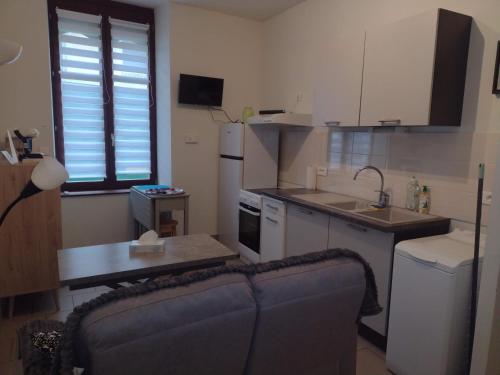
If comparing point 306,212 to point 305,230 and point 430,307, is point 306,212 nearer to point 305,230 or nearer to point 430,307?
point 305,230

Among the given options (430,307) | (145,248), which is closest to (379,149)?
(430,307)

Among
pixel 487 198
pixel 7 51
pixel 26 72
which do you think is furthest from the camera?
pixel 26 72

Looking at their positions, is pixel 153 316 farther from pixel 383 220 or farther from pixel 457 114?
pixel 457 114

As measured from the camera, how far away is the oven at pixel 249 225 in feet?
12.0

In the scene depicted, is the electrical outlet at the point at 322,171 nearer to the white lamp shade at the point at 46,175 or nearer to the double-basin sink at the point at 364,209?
the double-basin sink at the point at 364,209

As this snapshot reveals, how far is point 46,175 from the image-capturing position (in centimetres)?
134

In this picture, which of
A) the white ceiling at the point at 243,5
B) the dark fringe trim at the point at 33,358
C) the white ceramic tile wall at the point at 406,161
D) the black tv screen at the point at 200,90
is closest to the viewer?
the dark fringe trim at the point at 33,358

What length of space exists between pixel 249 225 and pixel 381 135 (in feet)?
5.44

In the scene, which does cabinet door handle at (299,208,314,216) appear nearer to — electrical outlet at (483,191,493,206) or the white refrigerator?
the white refrigerator

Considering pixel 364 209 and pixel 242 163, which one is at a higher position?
pixel 242 163

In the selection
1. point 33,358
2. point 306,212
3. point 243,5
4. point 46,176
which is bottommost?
point 33,358

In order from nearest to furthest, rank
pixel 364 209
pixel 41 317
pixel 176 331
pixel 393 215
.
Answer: pixel 176 331 → pixel 393 215 → pixel 41 317 → pixel 364 209

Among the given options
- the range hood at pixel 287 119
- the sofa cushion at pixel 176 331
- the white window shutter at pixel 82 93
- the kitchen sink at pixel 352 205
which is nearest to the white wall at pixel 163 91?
the white window shutter at pixel 82 93

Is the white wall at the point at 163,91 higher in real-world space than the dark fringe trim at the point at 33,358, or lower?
higher
